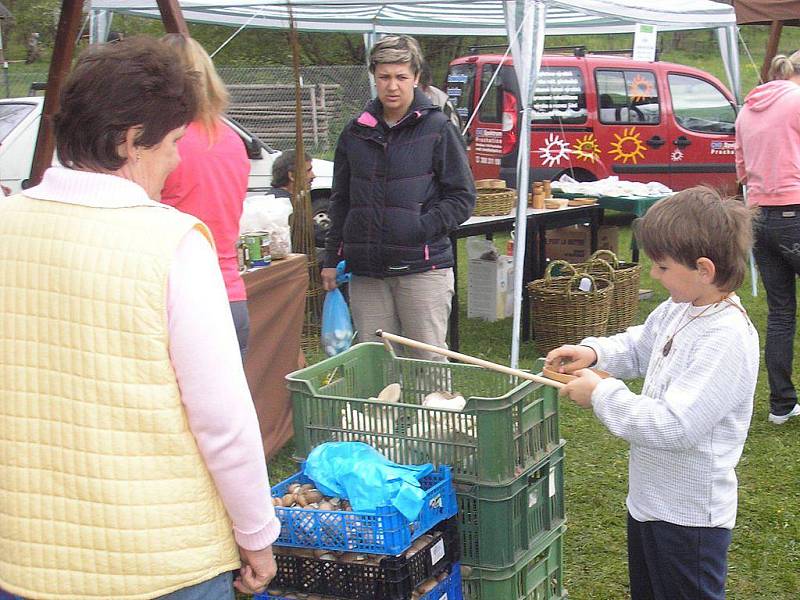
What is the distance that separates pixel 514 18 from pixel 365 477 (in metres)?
3.83

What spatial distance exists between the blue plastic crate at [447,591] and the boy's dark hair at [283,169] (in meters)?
4.40

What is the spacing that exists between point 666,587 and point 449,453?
65 cm

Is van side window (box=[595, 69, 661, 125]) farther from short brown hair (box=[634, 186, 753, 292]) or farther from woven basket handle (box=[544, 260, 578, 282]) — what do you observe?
short brown hair (box=[634, 186, 753, 292])

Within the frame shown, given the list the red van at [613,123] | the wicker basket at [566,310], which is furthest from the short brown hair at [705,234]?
the red van at [613,123]

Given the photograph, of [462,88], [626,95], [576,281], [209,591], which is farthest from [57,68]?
[626,95]

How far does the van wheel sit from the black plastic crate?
14.5 feet

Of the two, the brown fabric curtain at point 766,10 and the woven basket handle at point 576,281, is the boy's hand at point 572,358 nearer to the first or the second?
the woven basket handle at point 576,281

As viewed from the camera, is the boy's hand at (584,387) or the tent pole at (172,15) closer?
the boy's hand at (584,387)

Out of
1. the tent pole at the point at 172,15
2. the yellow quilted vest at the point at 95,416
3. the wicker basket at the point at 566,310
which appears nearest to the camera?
the yellow quilted vest at the point at 95,416

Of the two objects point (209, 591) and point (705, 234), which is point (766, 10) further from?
point (209, 591)

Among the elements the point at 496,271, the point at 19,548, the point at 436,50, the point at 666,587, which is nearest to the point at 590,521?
the point at 666,587

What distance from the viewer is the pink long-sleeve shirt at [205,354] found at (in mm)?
1577

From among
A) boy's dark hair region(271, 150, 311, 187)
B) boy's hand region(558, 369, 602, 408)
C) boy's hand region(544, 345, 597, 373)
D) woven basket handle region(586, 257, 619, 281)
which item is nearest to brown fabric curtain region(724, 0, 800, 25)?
woven basket handle region(586, 257, 619, 281)

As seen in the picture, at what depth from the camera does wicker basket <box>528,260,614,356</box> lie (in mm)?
6438
